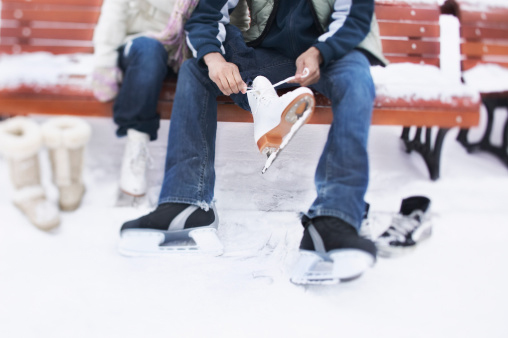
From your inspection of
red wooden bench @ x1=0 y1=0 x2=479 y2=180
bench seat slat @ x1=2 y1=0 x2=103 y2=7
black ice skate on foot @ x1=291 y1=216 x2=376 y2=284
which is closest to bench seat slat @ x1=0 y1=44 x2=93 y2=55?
red wooden bench @ x1=0 y1=0 x2=479 y2=180

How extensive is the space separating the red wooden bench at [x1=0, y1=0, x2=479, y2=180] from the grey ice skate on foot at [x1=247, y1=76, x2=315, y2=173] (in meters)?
0.18

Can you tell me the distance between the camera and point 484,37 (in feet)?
4.68

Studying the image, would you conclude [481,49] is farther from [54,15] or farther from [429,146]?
[54,15]

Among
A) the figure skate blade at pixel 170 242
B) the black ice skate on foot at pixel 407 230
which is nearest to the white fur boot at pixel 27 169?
the figure skate blade at pixel 170 242

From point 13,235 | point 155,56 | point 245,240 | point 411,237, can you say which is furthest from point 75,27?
point 411,237

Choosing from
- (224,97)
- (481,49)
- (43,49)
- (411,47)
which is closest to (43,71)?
A: (43,49)

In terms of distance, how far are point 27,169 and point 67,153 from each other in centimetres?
10

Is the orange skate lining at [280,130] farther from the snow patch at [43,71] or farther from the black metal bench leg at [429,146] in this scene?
the black metal bench leg at [429,146]

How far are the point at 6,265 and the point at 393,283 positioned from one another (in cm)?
85

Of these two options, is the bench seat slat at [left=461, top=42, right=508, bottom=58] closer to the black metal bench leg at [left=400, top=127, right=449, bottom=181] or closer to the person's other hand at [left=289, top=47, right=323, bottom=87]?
the black metal bench leg at [left=400, top=127, right=449, bottom=181]

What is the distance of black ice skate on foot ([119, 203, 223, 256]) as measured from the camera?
0.82 m

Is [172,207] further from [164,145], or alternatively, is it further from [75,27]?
[75,27]

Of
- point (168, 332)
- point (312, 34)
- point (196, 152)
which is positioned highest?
point (312, 34)

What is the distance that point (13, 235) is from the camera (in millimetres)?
904
